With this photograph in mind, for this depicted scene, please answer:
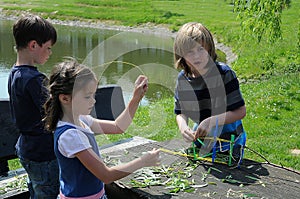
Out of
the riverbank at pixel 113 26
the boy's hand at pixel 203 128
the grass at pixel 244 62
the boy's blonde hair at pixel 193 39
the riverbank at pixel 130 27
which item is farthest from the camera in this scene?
the riverbank at pixel 113 26

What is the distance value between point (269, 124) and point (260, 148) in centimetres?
116

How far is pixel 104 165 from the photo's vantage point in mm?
2348

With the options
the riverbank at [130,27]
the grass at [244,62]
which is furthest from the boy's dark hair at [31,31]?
the riverbank at [130,27]

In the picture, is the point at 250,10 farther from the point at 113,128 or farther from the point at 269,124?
the point at 113,128

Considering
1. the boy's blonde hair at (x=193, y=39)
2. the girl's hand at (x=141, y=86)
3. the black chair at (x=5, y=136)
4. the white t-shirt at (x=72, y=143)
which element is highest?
the boy's blonde hair at (x=193, y=39)

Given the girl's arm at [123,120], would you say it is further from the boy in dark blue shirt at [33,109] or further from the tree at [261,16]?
the tree at [261,16]

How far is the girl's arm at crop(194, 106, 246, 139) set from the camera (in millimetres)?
3080

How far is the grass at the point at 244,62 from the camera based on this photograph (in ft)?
19.2

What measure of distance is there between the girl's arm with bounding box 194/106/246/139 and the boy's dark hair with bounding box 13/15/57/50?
4.12ft

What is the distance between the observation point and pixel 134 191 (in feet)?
9.34

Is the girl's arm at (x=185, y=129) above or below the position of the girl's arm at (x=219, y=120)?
below

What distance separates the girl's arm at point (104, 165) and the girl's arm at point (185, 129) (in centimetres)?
83

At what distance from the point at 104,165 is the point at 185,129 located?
3.38 ft

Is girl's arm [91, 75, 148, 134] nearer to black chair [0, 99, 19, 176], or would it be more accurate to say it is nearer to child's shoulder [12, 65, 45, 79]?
child's shoulder [12, 65, 45, 79]
